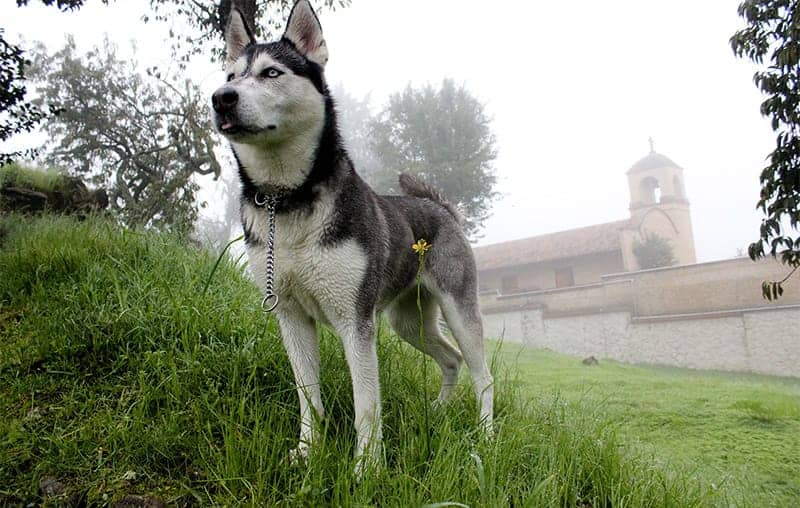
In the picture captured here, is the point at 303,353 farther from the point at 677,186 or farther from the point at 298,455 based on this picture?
the point at 677,186

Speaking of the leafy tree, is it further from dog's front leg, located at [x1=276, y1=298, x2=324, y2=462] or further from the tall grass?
dog's front leg, located at [x1=276, y1=298, x2=324, y2=462]

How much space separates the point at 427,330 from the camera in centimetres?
386

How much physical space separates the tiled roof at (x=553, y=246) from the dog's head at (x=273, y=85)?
27.3 m


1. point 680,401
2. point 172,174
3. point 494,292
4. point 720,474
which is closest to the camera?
point 720,474

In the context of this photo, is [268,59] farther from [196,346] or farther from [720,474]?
[720,474]

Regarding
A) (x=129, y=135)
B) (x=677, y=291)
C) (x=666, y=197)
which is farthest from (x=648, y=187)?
(x=129, y=135)

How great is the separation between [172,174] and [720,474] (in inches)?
395

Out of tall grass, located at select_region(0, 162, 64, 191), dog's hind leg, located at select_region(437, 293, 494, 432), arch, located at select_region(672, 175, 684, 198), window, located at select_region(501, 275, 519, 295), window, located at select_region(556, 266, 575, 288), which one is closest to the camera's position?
dog's hind leg, located at select_region(437, 293, 494, 432)

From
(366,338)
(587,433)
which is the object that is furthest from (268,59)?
(587,433)

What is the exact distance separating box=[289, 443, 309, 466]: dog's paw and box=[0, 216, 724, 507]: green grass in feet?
0.10

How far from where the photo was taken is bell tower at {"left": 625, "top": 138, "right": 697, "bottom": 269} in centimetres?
3325

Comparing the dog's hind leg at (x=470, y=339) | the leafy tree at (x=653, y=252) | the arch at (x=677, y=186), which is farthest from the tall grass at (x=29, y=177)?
the arch at (x=677, y=186)

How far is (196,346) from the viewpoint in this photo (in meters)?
3.27

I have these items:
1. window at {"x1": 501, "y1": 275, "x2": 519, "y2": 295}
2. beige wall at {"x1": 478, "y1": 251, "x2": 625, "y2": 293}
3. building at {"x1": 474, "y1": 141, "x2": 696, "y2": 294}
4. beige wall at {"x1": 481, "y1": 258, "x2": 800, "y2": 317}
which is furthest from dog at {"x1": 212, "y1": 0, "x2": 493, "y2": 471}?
window at {"x1": 501, "y1": 275, "x2": 519, "y2": 295}
